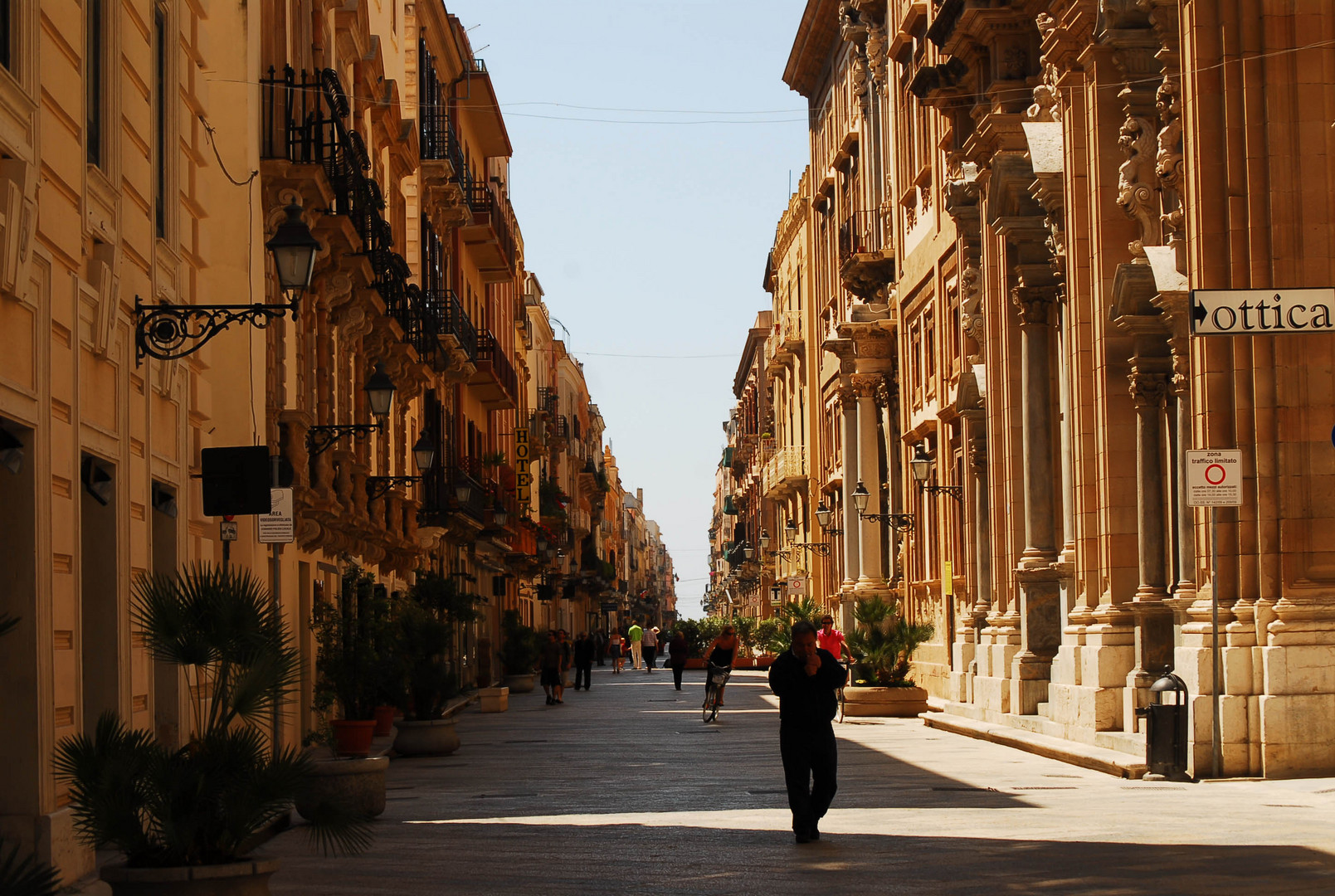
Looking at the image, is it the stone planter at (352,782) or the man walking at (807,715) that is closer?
the man walking at (807,715)

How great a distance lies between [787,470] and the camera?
64.4 m

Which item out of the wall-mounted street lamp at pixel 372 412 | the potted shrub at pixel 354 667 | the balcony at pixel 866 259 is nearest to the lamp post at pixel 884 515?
the balcony at pixel 866 259

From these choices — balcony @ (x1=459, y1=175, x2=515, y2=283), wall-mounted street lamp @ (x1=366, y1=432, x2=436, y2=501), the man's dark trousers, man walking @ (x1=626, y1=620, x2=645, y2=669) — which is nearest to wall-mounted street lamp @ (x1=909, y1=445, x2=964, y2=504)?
wall-mounted street lamp @ (x1=366, y1=432, x2=436, y2=501)

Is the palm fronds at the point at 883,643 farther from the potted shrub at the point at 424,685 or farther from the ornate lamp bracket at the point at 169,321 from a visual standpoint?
the ornate lamp bracket at the point at 169,321

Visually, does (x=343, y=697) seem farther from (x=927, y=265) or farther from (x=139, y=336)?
(x=927, y=265)

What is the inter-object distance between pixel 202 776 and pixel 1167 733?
428 inches

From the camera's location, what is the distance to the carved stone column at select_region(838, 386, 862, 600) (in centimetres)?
4581

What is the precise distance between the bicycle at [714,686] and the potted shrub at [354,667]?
7.50 metres

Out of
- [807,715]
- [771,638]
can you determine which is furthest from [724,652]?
[807,715]

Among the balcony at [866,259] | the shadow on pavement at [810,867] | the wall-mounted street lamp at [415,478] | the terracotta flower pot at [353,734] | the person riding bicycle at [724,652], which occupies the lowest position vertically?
the shadow on pavement at [810,867]

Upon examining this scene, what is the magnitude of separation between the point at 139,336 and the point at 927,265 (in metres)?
26.0

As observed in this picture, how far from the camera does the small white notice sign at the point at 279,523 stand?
52.0 ft

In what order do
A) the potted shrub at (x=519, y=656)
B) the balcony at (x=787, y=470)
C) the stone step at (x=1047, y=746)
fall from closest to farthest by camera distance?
1. the stone step at (x=1047, y=746)
2. the potted shrub at (x=519, y=656)
3. the balcony at (x=787, y=470)

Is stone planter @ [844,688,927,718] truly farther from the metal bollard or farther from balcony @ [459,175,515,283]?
balcony @ [459,175,515,283]
